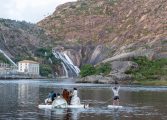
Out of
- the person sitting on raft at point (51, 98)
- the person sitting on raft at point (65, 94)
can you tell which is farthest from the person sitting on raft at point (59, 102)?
the person sitting on raft at point (51, 98)

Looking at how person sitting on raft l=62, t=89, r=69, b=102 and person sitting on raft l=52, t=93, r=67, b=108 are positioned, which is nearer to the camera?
person sitting on raft l=52, t=93, r=67, b=108

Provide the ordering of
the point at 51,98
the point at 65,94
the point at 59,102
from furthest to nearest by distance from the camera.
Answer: the point at 51,98, the point at 65,94, the point at 59,102

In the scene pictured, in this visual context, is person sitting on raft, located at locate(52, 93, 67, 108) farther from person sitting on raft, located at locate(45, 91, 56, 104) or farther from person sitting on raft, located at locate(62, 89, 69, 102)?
person sitting on raft, located at locate(45, 91, 56, 104)

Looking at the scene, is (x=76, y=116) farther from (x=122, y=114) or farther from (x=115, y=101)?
(x=115, y=101)

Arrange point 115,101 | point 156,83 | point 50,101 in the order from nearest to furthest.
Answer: point 50,101 → point 115,101 → point 156,83

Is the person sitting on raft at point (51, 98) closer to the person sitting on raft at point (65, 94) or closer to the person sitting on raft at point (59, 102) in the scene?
the person sitting on raft at point (65, 94)

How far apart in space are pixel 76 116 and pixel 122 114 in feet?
19.6

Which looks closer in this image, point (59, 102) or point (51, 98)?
point (59, 102)

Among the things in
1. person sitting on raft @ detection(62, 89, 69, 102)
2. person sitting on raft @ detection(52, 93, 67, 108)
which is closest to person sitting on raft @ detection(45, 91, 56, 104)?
person sitting on raft @ detection(62, 89, 69, 102)

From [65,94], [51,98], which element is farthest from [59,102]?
[51,98]

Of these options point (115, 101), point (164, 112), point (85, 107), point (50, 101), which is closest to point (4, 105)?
point (50, 101)

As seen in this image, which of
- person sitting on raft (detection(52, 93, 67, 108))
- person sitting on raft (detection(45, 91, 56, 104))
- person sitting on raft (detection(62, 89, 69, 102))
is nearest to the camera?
person sitting on raft (detection(52, 93, 67, 108))

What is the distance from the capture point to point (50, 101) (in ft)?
224

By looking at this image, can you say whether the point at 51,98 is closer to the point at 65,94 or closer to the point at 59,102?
the point at 65,94
